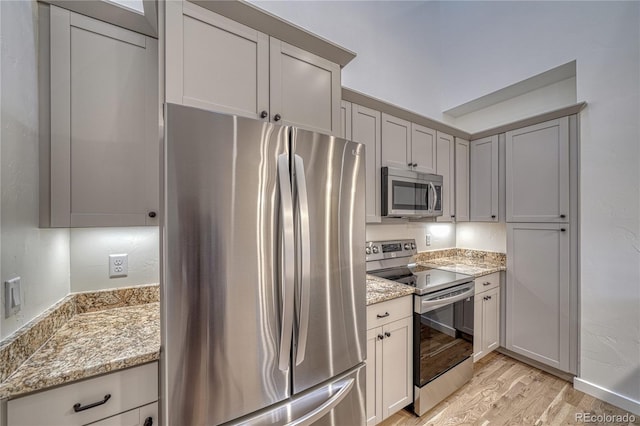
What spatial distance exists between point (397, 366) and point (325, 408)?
765mm

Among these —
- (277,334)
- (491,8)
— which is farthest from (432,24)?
(277,334)

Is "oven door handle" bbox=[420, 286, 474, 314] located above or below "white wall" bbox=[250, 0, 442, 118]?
below

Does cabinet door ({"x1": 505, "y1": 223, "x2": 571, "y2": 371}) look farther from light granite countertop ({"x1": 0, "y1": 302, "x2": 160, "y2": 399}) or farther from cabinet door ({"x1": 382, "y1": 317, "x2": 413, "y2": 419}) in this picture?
light granite countertop ({"x1": 0, "y1": 302, "x2": 160, "y2": 399})

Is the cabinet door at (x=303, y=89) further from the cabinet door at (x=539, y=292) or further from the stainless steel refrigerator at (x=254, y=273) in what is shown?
the cabinet door at (x=539, y=292)

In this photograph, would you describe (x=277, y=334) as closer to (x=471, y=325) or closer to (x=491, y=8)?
(x=471, y=325)

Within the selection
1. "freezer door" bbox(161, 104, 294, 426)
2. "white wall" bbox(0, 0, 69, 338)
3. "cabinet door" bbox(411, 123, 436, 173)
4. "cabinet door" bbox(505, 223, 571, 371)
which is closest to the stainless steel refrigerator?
"freezer door" bbox(161, 104, 294, 426)

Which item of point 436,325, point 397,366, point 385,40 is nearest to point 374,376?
point 397,366

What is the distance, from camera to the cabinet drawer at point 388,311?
1.57 m

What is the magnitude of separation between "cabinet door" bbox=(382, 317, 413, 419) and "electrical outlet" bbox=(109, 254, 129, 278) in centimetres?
159

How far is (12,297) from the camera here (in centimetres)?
90

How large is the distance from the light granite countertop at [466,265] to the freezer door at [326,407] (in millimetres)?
1539

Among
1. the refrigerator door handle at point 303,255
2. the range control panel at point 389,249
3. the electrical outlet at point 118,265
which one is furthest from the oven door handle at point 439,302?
the electrical outlet at point 118,265

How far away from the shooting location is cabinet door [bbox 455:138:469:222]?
9.20ft

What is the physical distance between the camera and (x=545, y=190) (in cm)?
235
